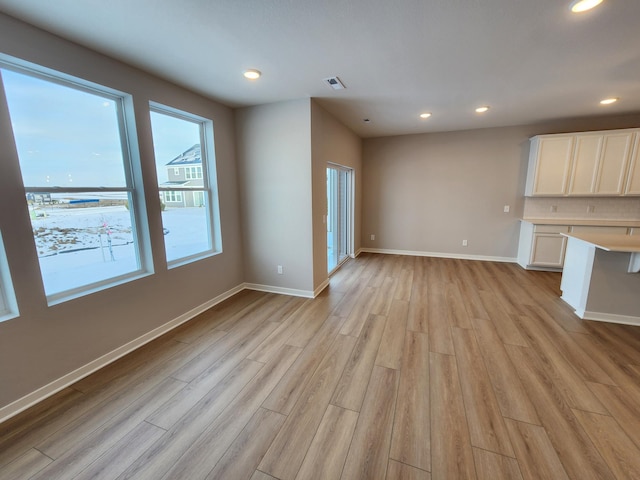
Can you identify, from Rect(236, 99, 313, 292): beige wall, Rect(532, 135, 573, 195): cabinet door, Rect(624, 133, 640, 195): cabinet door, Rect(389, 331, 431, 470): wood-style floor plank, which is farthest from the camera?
Rect(532, 135, 573, 195): cabinet door

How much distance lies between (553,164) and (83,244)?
21.4ft

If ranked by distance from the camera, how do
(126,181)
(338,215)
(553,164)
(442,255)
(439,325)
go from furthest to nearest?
(442,255) → (338,215) → (553,164) → (439,325) → (126,181)

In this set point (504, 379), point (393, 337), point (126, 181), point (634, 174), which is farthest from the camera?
point (634, 174)

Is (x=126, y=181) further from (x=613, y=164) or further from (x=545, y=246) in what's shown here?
(x=613, y=164)

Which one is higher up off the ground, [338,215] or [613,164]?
[613,164]

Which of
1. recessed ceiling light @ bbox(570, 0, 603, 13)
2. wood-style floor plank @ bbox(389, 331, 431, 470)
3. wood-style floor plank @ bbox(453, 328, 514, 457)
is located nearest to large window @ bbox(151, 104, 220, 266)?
wood-style floor plank @ bbox(389, 331, 431, 470)

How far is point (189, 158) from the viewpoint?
127 inches

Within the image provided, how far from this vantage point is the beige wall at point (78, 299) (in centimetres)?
177

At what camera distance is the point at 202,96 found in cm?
317

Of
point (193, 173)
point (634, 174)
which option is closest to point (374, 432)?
point (193, 173)

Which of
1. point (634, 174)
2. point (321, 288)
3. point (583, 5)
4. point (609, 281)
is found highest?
point (583, 5)

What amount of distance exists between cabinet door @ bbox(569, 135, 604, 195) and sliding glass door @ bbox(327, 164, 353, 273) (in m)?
3.77

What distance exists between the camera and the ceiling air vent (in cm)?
272

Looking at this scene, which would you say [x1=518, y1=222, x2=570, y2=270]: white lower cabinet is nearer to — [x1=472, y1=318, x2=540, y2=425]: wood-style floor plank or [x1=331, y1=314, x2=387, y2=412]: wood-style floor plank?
[x1=472, y1=318, x2=540, y2=425]: wood-style floor plank
